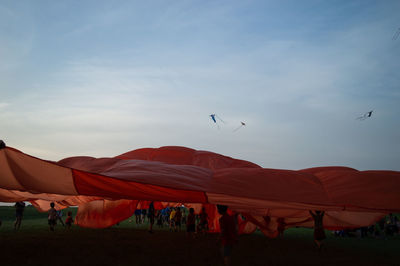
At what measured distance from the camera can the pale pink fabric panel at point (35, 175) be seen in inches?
251

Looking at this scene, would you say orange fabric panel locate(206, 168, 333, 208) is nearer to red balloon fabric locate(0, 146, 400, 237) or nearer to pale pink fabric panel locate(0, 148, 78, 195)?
red balloon fabric locate(0, 146, 400, 237)

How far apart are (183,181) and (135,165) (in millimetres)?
1133

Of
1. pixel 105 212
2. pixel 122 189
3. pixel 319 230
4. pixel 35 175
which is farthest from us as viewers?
pixel 105 212

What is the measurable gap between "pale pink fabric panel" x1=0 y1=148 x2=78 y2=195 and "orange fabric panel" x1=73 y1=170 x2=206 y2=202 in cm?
23

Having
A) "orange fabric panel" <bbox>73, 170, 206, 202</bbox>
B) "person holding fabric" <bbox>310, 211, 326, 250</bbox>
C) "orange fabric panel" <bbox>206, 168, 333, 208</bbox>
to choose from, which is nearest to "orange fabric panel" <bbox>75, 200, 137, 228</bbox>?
"person holding fabric" <bbox>310, 211, 326, 250</bbox>

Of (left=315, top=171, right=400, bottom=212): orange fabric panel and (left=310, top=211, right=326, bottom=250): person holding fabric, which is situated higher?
(left=315, top=171, right=400, bottom=212): orange fabric panel

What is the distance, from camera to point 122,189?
7457 millimetres

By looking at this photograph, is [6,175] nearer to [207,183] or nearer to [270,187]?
[207,183]

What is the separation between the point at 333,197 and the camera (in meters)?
7.01

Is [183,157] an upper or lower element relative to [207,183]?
upper

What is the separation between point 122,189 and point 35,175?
1.67m

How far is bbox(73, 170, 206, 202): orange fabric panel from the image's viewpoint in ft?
22.4

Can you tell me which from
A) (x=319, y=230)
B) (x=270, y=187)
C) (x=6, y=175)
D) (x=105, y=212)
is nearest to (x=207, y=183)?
(x=270, y=187)

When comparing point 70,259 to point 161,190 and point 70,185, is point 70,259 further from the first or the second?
point 161,190
